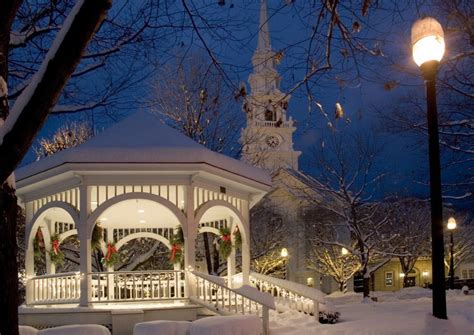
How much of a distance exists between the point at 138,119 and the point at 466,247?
143ft

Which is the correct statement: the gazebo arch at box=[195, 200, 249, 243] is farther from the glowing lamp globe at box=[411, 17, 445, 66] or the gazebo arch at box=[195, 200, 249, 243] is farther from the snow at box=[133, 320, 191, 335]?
the glowing lamp globe at box=[411, 17, 445, 66]

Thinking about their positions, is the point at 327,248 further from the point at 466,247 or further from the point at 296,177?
the point at 466,247

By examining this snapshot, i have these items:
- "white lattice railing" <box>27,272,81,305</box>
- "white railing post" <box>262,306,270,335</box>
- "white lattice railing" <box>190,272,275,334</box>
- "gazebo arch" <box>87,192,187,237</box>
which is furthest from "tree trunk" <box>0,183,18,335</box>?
"white lattice railing" <box>27,272,81,305</box>

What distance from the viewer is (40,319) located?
1426 cm

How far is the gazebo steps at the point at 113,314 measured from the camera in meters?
13.5

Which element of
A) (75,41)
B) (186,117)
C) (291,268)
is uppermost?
(186,117)

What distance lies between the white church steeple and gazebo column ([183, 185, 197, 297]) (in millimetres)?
2361

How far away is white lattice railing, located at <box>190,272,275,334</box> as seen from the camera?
13.3 meters

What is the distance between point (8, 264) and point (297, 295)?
1139cm

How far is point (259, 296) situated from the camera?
13375 mm

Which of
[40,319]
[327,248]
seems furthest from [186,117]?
[327,248]

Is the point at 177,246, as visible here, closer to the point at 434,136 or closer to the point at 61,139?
the point at 434,136

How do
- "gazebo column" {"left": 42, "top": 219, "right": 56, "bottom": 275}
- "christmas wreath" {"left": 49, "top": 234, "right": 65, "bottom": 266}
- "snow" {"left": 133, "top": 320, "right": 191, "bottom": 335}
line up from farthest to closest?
"gazebo column" {"left": 42, "top": 219, "right": 56, "bottom": 275} < "christmas wreath" {"left": 49, "top": 234, "right": 65, "bottom": 266} < "snow" {"left": 133, "top": 320, "right": 191, "bottom": 335}

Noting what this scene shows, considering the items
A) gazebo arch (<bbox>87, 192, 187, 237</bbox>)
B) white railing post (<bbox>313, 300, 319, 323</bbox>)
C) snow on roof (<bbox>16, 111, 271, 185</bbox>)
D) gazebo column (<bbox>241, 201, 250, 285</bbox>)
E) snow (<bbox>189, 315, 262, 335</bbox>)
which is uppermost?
snow on roof (<bbox>16, 111, 271, 185</bbox>)
